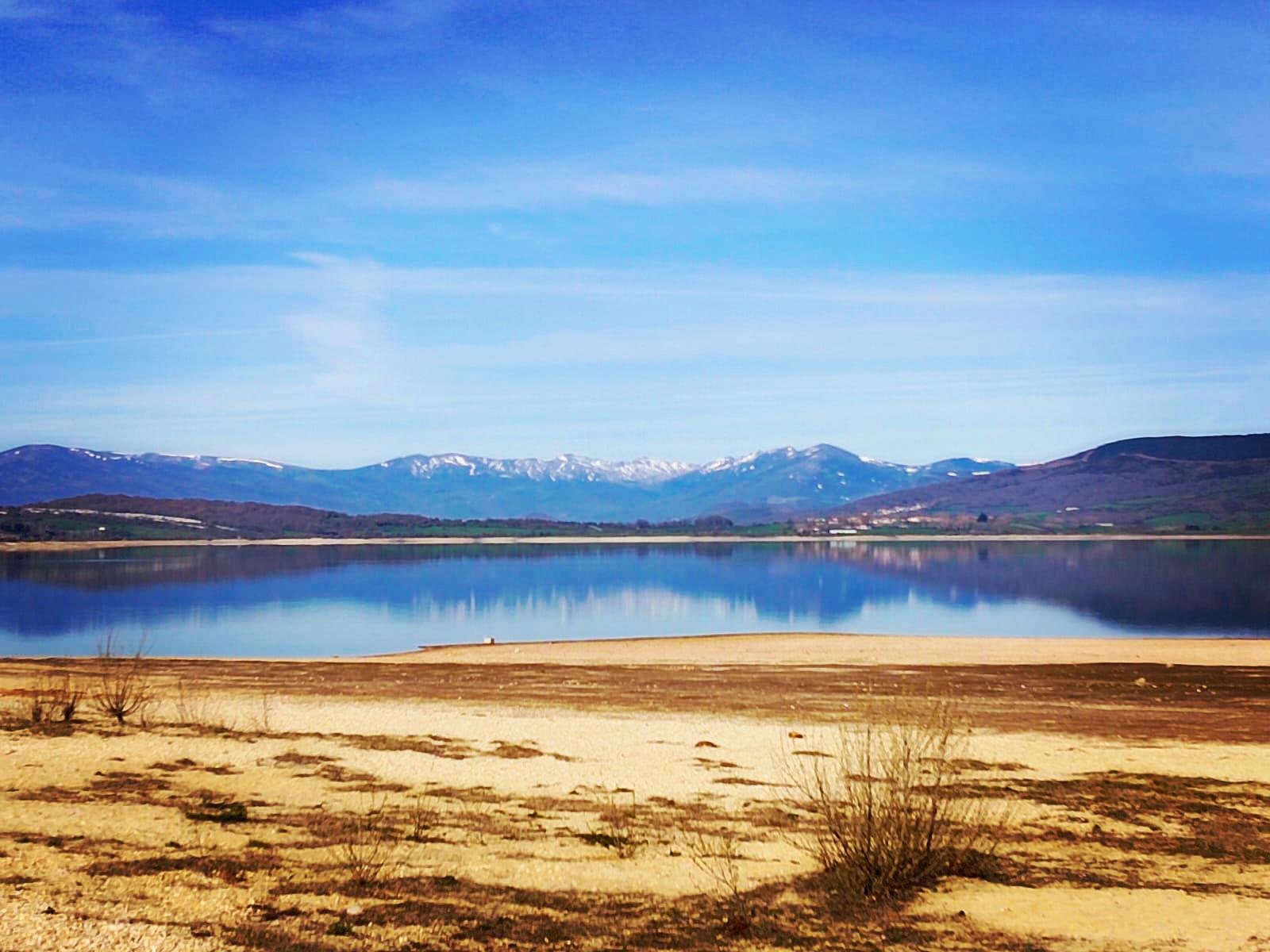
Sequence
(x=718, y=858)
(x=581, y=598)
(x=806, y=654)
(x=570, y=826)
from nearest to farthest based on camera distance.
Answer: (x=718, y=858)
(x=570, y=826)
(x=806, y=654)
(x=581, y=598)

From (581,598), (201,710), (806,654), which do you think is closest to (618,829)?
(201,710)

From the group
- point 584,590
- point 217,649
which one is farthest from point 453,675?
point 584,590

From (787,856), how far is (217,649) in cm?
3060

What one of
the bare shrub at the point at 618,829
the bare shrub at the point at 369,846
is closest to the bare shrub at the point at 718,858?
the bare shrub at the point at 618,829

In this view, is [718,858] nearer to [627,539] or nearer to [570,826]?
[570,826]

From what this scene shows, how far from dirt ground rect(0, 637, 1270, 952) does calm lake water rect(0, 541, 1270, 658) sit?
68.4 ft

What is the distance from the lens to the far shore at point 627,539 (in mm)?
146625

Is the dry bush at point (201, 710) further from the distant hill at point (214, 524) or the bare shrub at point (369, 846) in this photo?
the distant hill at point (214, 524)

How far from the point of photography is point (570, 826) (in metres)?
10.5

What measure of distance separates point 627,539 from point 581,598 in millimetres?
116659

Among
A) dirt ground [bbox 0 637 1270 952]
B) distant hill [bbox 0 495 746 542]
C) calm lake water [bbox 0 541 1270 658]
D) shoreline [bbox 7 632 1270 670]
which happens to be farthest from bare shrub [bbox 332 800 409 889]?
distant hill [bbox 0 495 746 542]

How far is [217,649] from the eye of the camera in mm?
36219

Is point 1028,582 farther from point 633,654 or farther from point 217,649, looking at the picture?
point 217,649

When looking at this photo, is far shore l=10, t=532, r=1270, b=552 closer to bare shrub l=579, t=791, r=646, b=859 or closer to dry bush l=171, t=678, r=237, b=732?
dry bush l=171, t=678, r=237, b=732
